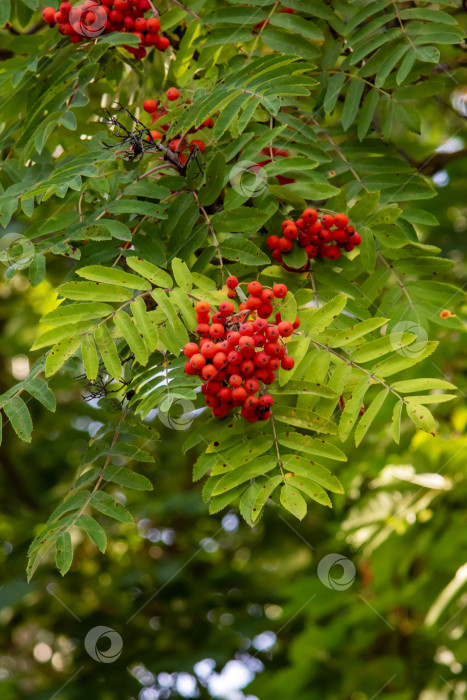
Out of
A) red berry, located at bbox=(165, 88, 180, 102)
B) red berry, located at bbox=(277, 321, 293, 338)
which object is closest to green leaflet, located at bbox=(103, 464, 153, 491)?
red berry, located at bbox=(277, 321, 293, 338)

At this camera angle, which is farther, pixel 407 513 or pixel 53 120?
pixel 407 513

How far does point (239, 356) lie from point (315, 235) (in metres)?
0.60

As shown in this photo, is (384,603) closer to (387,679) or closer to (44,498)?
(387,679)

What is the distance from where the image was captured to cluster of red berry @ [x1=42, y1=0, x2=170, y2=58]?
2.37 meters

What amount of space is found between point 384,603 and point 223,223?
223 centimetres

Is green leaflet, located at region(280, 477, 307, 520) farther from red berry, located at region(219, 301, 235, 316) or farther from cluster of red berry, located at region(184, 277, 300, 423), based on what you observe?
red berry, located at region(219, 301, 235, 316)

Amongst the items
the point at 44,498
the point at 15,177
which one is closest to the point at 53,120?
the point at 15,177

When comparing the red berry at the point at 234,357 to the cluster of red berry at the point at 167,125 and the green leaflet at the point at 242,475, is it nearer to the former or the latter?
the green leaflet at the point at 242,475

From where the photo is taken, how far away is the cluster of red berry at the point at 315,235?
2.13 meters

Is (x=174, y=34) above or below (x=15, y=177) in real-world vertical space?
above

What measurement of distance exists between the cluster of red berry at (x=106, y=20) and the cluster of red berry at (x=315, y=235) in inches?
33.1

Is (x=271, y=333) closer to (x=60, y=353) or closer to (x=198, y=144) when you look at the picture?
(x=60, y=353)

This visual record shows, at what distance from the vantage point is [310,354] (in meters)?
1.90

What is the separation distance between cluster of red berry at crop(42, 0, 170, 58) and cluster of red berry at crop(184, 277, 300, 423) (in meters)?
1.11
